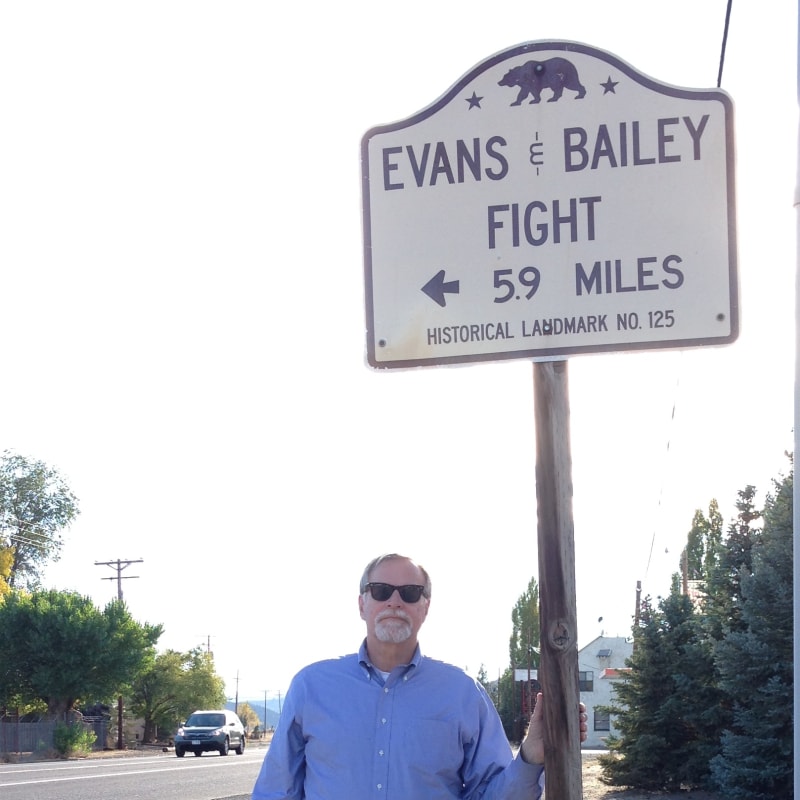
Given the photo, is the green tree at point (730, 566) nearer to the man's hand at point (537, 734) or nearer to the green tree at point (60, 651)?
the man's hand at point (537, 734)

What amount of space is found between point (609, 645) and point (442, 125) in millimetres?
88555

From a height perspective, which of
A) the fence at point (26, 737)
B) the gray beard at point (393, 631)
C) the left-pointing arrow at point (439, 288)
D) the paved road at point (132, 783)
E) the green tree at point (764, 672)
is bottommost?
the fence at point (26, 737)

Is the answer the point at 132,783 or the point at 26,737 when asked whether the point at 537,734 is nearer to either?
the point at 132,783

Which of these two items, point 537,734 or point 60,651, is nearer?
point 537,734

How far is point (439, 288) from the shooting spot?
2973 mm

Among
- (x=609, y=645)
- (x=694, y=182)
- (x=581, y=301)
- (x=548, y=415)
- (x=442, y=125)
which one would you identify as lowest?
(x=609, y=645)

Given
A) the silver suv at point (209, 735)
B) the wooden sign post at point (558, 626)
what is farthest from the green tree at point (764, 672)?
the silver suv at point (209, 735)

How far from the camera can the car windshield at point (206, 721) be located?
38719mm

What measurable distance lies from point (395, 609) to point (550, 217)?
4.11ft

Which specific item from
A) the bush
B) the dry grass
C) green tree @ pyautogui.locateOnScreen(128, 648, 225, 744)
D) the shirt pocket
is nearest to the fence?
the bush

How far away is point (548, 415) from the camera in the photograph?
2943 mm

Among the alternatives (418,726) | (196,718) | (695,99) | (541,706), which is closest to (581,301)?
(695,99)

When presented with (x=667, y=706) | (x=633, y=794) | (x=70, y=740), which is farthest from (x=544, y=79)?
(x=70, y=740)

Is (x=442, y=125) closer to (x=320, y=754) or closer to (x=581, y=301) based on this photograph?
(x=581, y=301)
